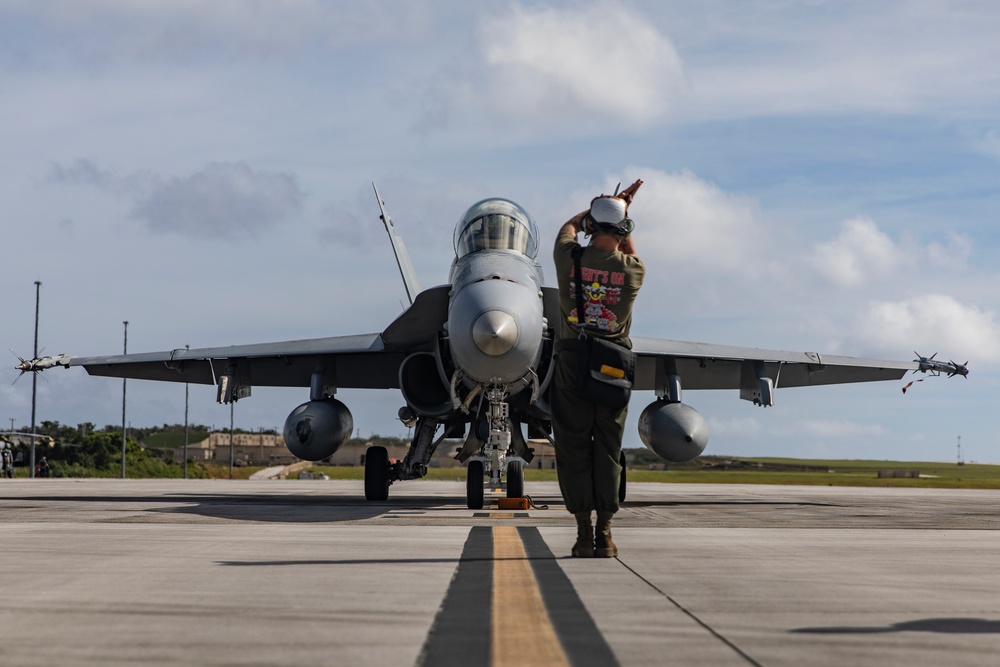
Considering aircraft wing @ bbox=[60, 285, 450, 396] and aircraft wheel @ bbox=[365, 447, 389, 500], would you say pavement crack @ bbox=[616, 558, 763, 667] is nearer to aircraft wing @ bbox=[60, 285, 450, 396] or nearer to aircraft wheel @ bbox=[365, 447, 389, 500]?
aircraft wing @ bbox=[60, 285, 450, 396]

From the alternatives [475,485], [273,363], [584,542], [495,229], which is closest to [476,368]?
[475,485]

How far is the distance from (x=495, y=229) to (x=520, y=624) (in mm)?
11455

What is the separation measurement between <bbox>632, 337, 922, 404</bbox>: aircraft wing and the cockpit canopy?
3.73 m

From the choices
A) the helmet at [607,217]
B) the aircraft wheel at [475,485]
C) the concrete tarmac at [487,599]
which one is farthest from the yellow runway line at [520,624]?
the aircraft wheel at [475,485]

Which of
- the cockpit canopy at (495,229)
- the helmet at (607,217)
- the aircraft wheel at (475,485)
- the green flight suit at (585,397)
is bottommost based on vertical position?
the aircraft wheel at (475,485)

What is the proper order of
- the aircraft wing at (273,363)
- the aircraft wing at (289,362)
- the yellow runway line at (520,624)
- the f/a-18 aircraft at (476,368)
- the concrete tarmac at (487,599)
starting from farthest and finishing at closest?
the aircraft wing at (273,363)
the aircraft wing at (289,362)
the f/a-18 aircraft at (476,368)
the concrete tarmac at (487,599)
the yellow runway line at (520,624)

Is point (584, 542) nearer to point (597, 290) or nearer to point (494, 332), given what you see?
point (597, 290)

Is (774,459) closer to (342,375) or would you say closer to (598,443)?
(342,375)

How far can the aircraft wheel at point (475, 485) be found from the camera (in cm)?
1417

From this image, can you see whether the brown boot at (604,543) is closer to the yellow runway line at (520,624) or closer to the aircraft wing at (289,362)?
the yellow runway line at (520,624)

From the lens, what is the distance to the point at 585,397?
22.6ft

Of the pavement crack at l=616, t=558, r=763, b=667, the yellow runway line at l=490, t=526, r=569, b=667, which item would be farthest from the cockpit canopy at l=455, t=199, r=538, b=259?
the pavement crack at l=616, t=558, r=763, b=667

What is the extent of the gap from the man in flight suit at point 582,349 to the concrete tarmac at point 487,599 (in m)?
0.40

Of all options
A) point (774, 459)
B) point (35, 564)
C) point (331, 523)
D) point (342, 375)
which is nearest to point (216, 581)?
point (35, 564)
